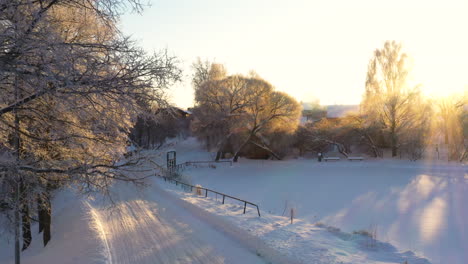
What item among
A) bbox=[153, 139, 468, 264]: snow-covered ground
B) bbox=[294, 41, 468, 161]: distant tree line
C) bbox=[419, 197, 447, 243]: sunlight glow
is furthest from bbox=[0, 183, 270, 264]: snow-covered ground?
bbox=[294, 41, 468, 161]: distant tree line

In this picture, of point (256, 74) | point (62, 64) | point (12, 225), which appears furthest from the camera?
point (256, 74)

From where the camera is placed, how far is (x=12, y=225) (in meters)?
5.30

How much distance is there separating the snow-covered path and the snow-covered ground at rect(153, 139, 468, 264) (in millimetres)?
1170

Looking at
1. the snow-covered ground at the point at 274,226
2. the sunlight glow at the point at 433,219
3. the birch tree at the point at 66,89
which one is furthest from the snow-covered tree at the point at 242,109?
the birch tree at the point at 66,89

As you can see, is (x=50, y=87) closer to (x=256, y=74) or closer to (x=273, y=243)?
(x=273, y=243)

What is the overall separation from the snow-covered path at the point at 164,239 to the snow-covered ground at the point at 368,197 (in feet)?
3.84

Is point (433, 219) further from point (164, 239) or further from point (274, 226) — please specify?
point (164, 239)

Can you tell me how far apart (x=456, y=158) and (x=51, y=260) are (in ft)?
113

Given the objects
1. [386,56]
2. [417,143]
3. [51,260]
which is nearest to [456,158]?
[417,143]

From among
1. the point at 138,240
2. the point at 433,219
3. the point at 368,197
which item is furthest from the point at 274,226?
the point at 368,197

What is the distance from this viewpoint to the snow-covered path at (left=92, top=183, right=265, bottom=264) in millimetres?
7945

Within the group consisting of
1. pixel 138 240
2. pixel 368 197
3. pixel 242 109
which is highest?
pixel 242 109

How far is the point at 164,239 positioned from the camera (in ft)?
30.9

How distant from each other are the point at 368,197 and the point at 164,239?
1349cm
